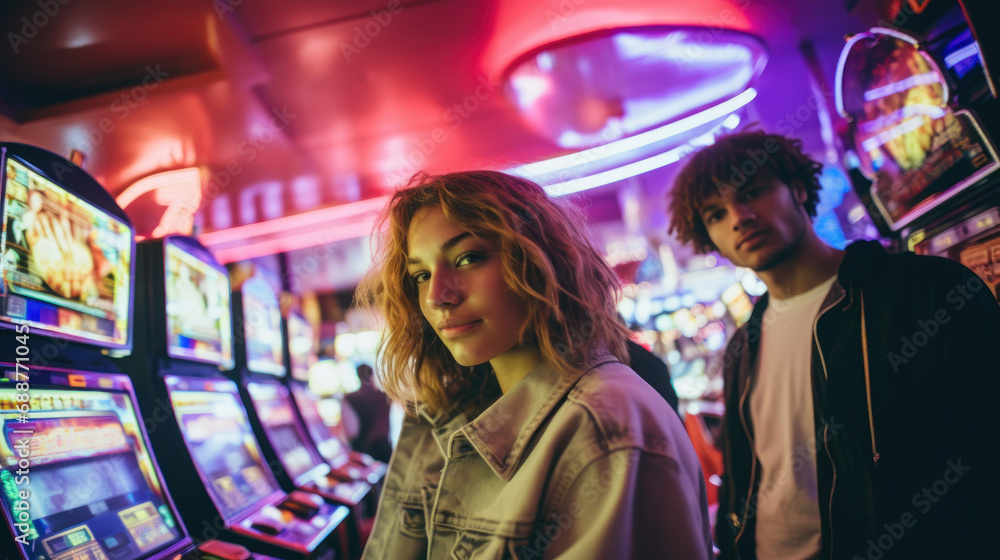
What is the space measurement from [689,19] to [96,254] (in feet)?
11.0

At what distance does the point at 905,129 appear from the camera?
210 cm

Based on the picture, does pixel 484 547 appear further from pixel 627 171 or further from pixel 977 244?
pixel 627 171

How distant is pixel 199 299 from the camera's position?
2646 millimetres

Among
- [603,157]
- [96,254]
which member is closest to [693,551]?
[96,254]

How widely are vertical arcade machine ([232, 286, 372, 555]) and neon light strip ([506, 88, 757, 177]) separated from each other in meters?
2.33

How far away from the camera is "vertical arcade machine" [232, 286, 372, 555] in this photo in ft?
9.33

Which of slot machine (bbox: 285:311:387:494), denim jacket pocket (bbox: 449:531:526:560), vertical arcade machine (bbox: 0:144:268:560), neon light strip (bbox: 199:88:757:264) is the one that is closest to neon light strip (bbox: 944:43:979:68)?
Answer: denim jacket pocket (bbox: 449:531:526:560)

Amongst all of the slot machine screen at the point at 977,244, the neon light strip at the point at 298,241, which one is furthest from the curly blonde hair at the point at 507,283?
the neon light strip at the point at 298,241

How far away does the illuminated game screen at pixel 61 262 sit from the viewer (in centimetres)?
152

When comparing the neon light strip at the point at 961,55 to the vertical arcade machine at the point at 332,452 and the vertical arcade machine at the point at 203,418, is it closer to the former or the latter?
the vertical arcade machine at the point at 203,418

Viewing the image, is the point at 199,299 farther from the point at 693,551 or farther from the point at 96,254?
the point at 693,551

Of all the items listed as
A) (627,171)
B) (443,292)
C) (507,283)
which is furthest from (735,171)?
(627,171)

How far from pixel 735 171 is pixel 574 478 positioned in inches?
55.7

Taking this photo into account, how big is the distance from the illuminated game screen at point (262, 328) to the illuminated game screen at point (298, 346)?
20 cm
